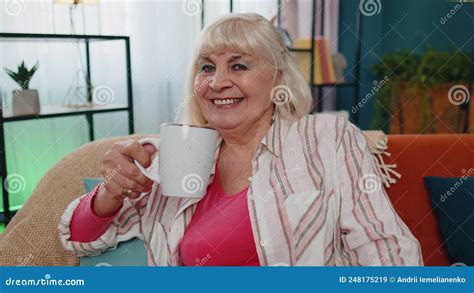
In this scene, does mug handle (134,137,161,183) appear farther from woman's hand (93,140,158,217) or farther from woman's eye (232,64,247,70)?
woman's eye (232,64,247,70)

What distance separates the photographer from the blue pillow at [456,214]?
2.62ft

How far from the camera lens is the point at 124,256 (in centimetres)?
75

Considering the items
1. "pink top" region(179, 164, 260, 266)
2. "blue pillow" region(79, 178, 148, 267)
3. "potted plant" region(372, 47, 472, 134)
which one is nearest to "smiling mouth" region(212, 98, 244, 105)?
"pink top" region(179, 164, 260, 266)

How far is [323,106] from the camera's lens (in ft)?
9.86

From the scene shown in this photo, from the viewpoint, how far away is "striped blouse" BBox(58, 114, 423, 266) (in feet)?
2.02

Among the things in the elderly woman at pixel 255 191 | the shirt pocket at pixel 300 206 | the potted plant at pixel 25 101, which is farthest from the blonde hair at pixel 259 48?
the potted plant at pixel 25 101

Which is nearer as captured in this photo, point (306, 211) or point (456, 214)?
point (306, 211)

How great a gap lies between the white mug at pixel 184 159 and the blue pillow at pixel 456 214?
1.53ft

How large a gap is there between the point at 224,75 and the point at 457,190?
435mm

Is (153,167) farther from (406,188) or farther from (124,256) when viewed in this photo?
(406,188)

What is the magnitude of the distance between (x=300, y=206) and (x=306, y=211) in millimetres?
10

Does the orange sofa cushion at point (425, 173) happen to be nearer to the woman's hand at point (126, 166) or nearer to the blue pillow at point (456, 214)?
the blue pillow at point (456, 214)

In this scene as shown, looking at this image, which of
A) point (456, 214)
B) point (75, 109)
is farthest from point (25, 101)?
point (456, 214)

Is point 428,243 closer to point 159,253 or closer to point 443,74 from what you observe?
point 159,253
